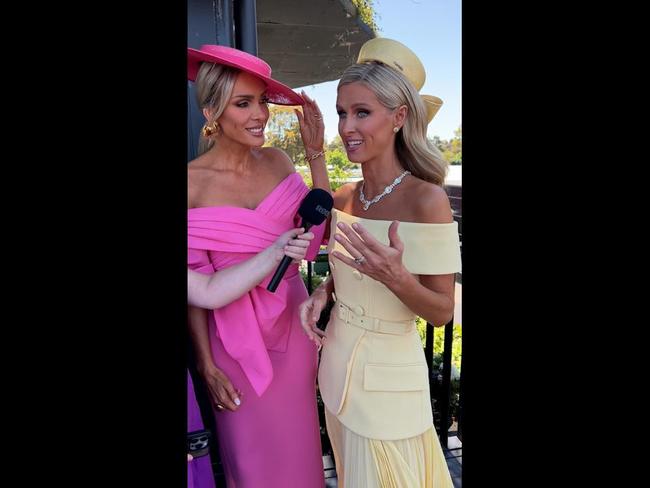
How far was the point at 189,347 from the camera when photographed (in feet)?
5.12

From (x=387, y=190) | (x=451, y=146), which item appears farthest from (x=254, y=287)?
(x=451, y=146)

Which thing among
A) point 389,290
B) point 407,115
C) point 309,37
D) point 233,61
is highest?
point 309,37

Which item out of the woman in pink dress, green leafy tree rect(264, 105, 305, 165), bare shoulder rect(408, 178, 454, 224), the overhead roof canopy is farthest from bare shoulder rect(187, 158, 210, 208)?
the overhead roof canopy

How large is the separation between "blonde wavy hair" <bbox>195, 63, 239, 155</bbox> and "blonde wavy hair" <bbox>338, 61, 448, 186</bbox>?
0.33 metres

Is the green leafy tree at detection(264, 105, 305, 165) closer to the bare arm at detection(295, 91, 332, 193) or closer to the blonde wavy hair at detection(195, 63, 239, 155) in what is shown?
the bare arm at detection(295, 91, 332, 193)

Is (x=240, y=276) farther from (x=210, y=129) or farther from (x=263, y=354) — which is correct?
(x=210, y=129)

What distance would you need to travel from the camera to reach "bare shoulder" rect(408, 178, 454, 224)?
1.46 m

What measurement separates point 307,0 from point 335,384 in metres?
2.50

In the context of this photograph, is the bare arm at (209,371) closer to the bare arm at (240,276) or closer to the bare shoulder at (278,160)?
the bare arm at (240,276)

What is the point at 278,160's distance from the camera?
67.4 inches

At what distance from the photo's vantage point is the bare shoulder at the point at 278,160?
1.68 meters

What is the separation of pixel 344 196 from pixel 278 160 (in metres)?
0.26
